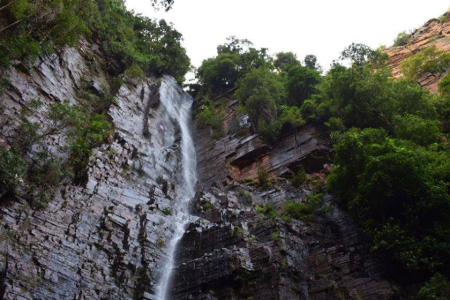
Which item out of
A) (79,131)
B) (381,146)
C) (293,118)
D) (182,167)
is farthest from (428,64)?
(79,131)

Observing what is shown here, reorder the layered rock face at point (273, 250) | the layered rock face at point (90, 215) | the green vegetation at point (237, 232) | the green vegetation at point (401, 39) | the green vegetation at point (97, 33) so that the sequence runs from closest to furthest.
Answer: the layered rock face at point (90, 215), the layered rock face at point (273, 250), the green vegetation at point (237, 232), the green vegetation at point (97, 33), the green vegetation at point (401, 39)

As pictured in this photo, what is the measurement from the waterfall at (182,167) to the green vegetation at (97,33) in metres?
2.09

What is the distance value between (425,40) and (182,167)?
25.6 metres

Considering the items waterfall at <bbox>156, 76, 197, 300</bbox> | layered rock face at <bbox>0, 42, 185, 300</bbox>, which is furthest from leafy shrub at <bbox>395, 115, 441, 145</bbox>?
layered rock face at <bbox>0, 42, 185, 300</bbox>

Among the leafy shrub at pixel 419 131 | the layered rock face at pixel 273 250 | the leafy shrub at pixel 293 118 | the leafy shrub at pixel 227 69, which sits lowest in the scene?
the layered rock face at pixel 273 250

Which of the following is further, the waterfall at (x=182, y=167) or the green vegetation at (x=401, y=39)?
the green vegetation at (x=401, y=39)

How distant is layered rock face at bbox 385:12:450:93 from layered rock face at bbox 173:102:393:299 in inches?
684

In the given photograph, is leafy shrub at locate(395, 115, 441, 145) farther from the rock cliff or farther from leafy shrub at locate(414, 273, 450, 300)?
leafy shrub at locate(414, 273, 450, 300)

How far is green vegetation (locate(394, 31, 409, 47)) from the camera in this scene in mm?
34375

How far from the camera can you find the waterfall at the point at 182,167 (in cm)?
1282

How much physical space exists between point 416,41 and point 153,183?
2882cm

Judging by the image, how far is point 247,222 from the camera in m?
13.9

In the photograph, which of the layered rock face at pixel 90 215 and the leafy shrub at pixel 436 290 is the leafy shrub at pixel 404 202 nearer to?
the leafy shrub at pixel 436 290

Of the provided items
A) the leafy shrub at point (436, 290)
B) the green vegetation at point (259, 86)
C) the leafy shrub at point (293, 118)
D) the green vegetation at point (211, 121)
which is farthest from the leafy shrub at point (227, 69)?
the leafy shrub at point (436, 290)
